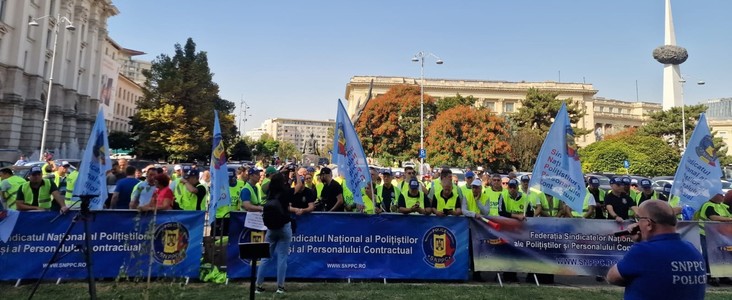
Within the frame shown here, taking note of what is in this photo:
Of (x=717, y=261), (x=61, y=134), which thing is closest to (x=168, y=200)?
(x=717, y=261)

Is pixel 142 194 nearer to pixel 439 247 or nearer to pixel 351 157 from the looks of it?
pixel 351 157

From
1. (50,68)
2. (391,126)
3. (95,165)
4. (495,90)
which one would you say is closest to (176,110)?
(50,68)

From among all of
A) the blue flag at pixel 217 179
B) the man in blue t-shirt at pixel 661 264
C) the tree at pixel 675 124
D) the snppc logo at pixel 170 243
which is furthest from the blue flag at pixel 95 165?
the tree at pixel 675 124

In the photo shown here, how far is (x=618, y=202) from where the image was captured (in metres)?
8.00

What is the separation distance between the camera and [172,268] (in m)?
6.78

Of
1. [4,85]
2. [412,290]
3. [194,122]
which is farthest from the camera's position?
[194,122]

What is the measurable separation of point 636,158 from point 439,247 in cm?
3903

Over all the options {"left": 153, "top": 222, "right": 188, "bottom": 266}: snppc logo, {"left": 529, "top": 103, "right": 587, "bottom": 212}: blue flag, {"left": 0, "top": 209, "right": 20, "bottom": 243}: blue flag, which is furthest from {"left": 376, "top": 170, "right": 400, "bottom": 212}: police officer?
{"left": 0, "top": 209, "right": 20, "bottom": 243}: blue flag

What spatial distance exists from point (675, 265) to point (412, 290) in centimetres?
438

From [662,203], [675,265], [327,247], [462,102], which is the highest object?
[462,102]

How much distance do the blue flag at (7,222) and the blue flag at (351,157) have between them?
195 inches

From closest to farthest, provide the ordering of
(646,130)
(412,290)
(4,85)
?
1. (412,290)
2. (4,85)
3. (646,130)

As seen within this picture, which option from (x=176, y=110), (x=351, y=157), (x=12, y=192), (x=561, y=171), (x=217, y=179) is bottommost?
(x=12, y=192)

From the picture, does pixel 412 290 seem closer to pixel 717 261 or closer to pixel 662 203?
pixel 662 203
